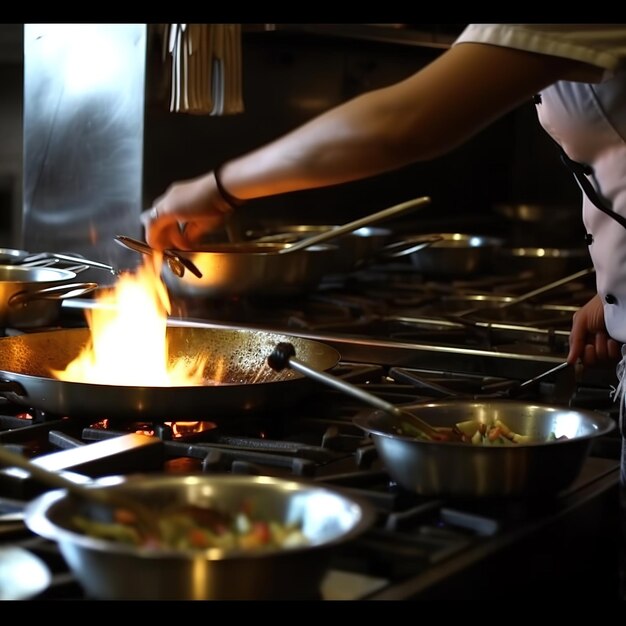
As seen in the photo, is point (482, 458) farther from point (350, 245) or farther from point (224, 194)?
point (350, 245)

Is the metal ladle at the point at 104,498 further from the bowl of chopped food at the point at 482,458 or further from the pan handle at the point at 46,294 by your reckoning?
the pan handle at the point at 46,294

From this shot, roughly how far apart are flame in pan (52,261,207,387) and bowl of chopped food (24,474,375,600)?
0.64 m

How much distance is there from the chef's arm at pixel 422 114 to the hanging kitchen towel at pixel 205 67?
1.41m

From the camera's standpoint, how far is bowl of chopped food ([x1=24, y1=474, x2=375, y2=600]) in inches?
34.0

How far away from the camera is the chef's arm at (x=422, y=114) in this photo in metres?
1.26

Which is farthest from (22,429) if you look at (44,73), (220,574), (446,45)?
(446,45)

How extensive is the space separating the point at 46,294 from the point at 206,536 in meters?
1.12

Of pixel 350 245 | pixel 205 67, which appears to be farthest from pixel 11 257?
pixel 350 245

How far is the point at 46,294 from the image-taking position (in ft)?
6.50

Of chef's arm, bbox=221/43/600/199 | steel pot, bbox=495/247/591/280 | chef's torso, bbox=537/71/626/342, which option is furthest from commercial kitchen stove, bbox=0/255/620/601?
steel pot, bbox=495/247/591/280

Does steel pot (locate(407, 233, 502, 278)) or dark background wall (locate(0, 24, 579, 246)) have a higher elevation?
dark background wall (locate(0, 24, 579, 246))

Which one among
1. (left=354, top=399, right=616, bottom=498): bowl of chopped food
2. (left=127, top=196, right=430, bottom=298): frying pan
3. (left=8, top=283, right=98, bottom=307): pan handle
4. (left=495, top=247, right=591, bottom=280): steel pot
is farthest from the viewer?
(left=495, top=247, right=591, bottom=280): steel pot

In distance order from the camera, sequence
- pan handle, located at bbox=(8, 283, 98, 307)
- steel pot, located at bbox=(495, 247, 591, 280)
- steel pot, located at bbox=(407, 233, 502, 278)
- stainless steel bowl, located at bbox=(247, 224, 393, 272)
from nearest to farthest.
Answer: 1. pan handle, located at bbox=(8, 283, 98, 307)
2. stainless steel bowl, located at bbox=(247, 224, 393, 272)
3. steel pot, located at bbox=(407, 233, 502, 278)
4. steel pot, located at bbox=(495, 247, 591, 280)

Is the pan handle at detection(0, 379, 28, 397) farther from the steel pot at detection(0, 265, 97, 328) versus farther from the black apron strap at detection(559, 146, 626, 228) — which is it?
the black apron strap at detection(559, 146, 626, 228)
